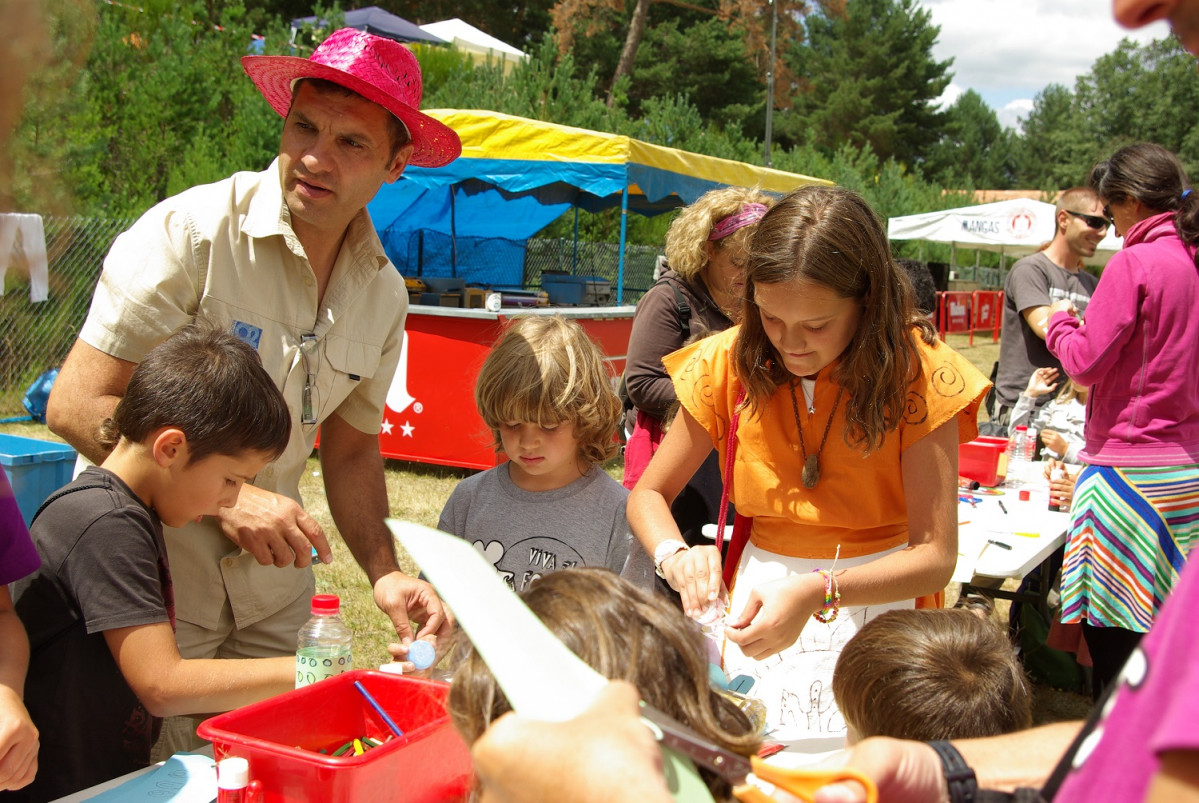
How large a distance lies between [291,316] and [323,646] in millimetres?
1004

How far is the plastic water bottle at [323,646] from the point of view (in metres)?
1.77

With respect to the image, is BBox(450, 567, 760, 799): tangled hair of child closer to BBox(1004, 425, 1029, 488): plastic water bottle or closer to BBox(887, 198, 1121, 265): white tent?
BBox(1004, 425, 1029, 488): plastic water bottle

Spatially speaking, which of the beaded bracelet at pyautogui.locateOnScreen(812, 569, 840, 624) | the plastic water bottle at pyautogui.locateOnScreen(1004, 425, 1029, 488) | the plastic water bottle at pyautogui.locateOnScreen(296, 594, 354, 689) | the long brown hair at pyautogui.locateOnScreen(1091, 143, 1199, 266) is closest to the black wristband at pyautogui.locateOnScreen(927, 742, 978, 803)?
the beaded bracelet at pyautogui.locateOnScreen(812, 569, 840, 624)

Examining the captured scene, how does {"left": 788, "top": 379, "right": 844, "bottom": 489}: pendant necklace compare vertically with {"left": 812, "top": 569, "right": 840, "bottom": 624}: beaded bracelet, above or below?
above

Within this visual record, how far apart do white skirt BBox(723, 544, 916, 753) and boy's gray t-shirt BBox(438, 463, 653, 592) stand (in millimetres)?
528

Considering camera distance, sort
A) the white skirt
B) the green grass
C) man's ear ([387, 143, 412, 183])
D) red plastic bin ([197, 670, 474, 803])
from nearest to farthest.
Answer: red plastic bin ([197, 670, 474, 803]), the white skirt, man's ear ([387, 143, 412, 183]), the green grass

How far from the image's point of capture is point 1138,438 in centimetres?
308

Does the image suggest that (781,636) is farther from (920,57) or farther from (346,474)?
(920,57)

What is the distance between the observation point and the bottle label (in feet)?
5.80

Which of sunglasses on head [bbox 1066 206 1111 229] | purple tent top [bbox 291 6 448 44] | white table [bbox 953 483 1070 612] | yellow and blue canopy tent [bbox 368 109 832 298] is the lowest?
white table [bbox 953 483 1070 612]

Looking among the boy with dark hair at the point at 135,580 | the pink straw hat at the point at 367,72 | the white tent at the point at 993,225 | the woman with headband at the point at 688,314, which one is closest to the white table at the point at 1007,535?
the woman with headband at the point at 688,314

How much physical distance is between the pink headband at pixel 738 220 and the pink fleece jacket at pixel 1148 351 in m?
1.21

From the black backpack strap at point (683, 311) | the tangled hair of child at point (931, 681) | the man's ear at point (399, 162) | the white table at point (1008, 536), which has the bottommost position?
the white table at point (1008, 536)

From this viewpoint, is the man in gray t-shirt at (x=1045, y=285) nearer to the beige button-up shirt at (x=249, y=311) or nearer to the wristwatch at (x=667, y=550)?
the wristwatch at (x=667, y=550)
